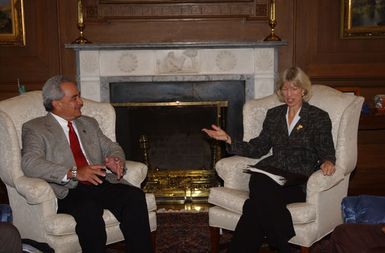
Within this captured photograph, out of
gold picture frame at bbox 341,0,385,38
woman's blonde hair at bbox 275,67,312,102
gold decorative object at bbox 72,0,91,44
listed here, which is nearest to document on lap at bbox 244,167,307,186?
woman's blonde hair at bbox 275,67,312,102

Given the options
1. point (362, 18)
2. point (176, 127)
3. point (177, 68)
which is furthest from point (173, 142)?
point (362, 18)

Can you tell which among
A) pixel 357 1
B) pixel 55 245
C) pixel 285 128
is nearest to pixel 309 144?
pixel 285 128

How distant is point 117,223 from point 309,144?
1.33m

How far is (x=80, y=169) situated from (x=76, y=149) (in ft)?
1.08

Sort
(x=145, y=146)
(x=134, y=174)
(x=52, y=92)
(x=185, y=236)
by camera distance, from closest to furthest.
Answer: (x=52, y=92) → (x=134, y=174) → (x=185, y=236) → (x=145, y=146)

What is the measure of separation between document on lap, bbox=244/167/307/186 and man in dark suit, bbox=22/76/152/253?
2.65 ft

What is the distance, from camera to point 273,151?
3672 mm

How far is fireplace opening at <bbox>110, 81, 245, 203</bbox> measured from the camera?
515cm

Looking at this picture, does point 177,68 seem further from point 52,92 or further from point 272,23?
point 52,92

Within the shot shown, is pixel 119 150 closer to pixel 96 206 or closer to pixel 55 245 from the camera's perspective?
pixel 96 206

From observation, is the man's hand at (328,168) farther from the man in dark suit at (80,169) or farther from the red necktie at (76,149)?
the red necktie at (76,149)

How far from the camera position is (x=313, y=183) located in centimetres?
325

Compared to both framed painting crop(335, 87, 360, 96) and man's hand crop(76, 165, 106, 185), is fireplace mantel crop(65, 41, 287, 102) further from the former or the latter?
man's hand crop(76, 165, 106, 185)

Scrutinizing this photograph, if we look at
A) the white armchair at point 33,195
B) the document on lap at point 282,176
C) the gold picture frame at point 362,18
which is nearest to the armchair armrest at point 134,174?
the white armchair at point 33,195
